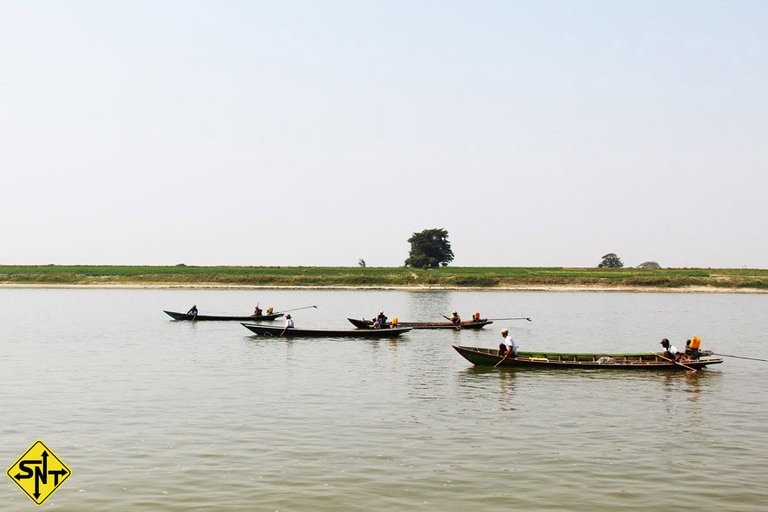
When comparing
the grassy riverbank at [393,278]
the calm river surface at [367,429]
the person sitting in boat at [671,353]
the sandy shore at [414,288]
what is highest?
the grassy riverbank at [393,278]

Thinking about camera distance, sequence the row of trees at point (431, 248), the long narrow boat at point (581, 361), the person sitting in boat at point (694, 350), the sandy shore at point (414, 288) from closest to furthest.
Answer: the long narrow boat at point (581, 361)
the person sitting in boat at point (694, 350)
the sandy shore at point (414, 288)
the row of trees at point (431, 248)

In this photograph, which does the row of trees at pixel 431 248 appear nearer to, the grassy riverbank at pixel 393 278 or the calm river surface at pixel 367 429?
the grassy riverbank at pixel 393 278

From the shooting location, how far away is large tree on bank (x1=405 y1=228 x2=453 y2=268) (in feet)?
483

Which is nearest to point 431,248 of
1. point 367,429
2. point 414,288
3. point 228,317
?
point 414,288

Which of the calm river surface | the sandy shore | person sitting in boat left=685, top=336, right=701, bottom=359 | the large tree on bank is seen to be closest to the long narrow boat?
person sitting in boat left=685, top=336, right=701, bottom=359

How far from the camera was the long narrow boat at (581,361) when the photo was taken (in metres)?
33.0

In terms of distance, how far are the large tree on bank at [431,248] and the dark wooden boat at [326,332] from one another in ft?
322

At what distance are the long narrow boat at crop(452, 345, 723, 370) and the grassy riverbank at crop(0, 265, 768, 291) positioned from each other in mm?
86679

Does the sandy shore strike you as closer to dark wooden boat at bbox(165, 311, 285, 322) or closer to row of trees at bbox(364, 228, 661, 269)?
row of trees at bbox(364, 228, 661, 269)

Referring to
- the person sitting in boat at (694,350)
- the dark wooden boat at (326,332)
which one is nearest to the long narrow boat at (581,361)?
the person sitting in boat at (694,350)

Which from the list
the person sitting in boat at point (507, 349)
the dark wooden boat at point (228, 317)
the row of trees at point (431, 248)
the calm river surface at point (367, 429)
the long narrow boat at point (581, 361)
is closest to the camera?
the calm river surface at point (367, 429)

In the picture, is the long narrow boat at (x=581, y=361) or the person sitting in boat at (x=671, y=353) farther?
the person sitting in boat at (x=671, y=353)

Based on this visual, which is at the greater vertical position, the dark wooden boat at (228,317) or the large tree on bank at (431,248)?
the large tree on bank at (431,248)

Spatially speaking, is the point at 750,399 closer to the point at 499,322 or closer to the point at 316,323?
the point at 499,322
